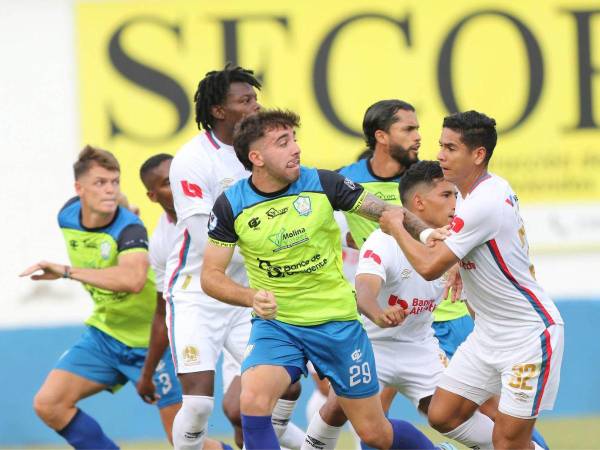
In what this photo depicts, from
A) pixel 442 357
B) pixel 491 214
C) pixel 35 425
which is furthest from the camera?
pixel 35 425

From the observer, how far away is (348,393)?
7109mm

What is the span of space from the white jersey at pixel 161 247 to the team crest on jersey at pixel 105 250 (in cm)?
26

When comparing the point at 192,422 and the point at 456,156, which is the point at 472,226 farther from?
the point at 192,422

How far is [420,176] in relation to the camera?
7.76 m

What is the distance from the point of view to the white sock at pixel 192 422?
789 cm

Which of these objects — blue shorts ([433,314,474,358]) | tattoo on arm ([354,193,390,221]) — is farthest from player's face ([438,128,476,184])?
blue shorts ([433,314,474,358])

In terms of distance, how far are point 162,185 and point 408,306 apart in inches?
76.0

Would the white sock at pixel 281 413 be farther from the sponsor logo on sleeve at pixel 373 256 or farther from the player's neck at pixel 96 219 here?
the player's neck at pixel 96 219

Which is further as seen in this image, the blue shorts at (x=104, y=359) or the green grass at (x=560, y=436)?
the green grass at (x=560, y=436)

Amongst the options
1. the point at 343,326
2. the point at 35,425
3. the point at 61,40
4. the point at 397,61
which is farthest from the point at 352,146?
the point at 343,326

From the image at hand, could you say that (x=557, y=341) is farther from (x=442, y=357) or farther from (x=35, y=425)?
(x=35, y=425)

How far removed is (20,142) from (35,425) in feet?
7.93

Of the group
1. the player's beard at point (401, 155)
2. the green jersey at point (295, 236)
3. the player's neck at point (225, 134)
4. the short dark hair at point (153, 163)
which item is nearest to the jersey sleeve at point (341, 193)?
the green jersey at point (295, 236)

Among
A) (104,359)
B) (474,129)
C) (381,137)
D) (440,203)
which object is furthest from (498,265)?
(104,359)
